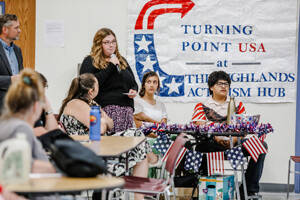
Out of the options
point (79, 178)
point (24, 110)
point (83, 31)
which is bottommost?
point (79, 178)

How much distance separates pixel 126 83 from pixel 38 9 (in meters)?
1.92

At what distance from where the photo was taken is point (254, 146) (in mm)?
3936

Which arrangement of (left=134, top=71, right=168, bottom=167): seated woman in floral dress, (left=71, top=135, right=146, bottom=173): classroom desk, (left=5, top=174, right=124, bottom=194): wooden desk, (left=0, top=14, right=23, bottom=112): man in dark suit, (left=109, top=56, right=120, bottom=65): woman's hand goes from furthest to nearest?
1. (left=134, top=71, right=168, bottom=167): seated woman in floral dress
2. (left=109, top=56, right=120, bottom=65): woman's hand
3. (left=0, top=14, right=23, bottom=112): man in dark suit
4. (left=71, top=135, right=146, bottom=173): classroom desk
5. (left=5, top=174, right=124, bottom=194): wooden desk

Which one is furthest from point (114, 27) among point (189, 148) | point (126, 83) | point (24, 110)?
point (24, 110)

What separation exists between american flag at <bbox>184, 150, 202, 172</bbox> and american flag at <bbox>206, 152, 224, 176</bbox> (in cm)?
8

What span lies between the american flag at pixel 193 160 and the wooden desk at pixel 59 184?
7.48 feet

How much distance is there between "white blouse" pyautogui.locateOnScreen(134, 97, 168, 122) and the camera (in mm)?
4832

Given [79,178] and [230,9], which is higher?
[230,9]

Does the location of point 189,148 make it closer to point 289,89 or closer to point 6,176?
point 289,89

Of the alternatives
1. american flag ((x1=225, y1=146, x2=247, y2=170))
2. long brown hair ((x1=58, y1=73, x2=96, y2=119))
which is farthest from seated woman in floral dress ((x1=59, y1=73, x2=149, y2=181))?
american flag ((x1=225, y1=146, x2=247, y2=170))

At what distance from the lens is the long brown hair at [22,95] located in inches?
71.9

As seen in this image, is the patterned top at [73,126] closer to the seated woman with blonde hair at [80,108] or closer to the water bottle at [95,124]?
the seated woman with blonde hair at [80,108]

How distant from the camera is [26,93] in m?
1.83

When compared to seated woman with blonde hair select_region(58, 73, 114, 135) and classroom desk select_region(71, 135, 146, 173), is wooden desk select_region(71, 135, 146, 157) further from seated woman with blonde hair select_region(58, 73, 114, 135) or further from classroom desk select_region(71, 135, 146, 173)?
seated woman with blonde hair select_region(58, 73, 114, 135)
